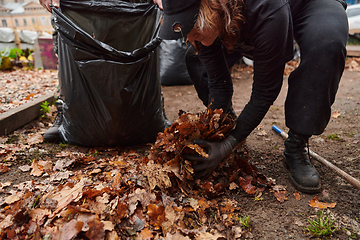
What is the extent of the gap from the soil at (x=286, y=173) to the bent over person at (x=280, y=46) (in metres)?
0.17

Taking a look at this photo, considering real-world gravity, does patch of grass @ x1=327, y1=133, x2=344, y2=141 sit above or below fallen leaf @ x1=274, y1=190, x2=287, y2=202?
below

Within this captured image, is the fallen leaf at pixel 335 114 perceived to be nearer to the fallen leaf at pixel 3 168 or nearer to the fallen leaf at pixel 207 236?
the fallen leaf at pixel 207 236

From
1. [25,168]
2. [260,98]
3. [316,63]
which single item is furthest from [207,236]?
[25,168]

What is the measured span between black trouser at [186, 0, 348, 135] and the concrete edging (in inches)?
102

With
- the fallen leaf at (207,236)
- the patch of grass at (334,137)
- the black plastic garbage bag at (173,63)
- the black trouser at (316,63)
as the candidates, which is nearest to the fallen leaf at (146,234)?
the fallen leaf at (207,236)

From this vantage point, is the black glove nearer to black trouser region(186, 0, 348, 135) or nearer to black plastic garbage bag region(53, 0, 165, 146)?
black trouser region(186, 0, 348, 135)

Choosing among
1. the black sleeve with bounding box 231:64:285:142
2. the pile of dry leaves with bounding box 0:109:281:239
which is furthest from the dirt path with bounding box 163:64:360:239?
the black sleeve with bounding box 231:64:285:142

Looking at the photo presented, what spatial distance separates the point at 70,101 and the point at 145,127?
0.66m

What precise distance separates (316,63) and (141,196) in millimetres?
1303

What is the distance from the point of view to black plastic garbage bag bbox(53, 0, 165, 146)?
1.72 m

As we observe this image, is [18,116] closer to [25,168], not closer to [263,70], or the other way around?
[25,168]

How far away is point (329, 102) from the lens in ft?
4.79

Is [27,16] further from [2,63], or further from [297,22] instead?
[297,22]

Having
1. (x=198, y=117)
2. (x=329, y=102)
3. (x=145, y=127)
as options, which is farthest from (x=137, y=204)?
(x=329, y=102)
